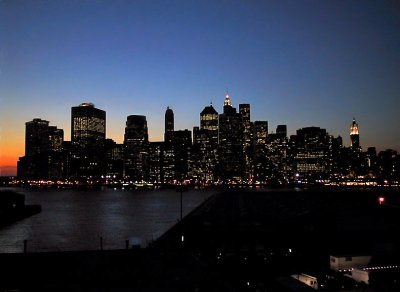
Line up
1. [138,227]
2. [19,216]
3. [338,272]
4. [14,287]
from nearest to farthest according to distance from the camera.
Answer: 1. [14,287]
2. [338,272]
3. [138,227]
4. [19,216]

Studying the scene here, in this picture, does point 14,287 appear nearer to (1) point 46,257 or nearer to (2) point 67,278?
(2) point 67,278

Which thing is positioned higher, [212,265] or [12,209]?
[212,265]

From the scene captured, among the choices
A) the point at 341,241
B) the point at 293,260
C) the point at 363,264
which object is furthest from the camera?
the point at 341,241

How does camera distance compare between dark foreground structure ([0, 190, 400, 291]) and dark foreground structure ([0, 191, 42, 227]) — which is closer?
dark foreground structure ([0, 190, 400, 291])

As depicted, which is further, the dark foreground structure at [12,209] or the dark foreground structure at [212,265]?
the dark foreground structure at [12,209]

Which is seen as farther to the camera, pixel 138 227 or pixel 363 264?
pixel 138 227

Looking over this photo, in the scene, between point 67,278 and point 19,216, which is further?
point 19,216

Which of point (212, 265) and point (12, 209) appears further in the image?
point (12, 209)

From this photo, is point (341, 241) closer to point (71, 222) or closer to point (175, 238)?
point (175, 238)

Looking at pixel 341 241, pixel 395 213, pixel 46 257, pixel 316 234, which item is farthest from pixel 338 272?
pixel 395 213

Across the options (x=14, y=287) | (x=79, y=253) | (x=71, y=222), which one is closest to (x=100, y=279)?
(x=14, y=287)
